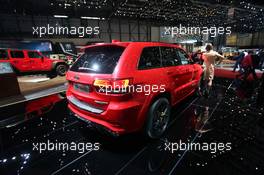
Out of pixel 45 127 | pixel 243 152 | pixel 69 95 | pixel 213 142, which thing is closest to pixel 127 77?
pixel 69 95

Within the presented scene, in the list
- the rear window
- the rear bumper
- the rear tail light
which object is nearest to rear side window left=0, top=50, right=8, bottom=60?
the rear window

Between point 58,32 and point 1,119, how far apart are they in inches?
690

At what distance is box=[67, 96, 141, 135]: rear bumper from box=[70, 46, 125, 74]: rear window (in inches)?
20.1

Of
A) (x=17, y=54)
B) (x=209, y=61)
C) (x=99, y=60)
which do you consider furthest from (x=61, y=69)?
(x=209, y=61)

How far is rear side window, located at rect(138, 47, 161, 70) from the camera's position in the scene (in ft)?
7.79

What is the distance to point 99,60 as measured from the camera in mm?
2457

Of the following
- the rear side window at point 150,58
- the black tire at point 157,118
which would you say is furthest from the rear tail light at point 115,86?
the black tire at point 157,118

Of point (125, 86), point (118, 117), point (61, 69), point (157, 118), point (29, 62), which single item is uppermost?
point (29, 62)

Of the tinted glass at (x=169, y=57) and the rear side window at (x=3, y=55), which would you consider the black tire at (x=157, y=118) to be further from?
the rear side window at (x=3, y=55)

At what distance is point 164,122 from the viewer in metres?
2.89

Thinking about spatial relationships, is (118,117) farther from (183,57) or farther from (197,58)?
(197,58)

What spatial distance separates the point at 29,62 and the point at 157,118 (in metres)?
8.91

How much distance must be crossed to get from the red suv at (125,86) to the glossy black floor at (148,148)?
450 mm

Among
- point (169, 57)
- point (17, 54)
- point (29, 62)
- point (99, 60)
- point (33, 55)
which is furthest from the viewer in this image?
point (33, 55)
